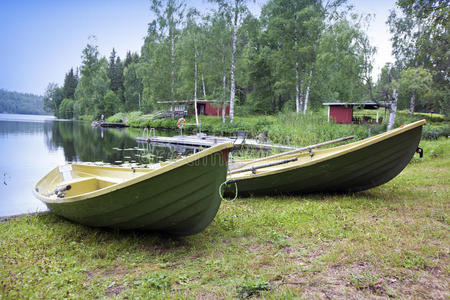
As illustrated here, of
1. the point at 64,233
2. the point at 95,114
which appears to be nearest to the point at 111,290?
the point at 64,233

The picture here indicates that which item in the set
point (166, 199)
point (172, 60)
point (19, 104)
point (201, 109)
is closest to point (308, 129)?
point (166, 199)

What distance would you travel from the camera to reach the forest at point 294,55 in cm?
1556

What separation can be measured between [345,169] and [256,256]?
2378mm

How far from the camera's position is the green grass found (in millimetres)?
2025

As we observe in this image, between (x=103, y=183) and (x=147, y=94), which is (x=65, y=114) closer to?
(x=147, y=94)

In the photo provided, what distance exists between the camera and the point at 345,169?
4.29m

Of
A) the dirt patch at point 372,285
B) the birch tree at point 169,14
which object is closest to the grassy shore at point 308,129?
the dirt patch at point 372,285

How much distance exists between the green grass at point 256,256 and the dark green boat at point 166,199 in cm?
30

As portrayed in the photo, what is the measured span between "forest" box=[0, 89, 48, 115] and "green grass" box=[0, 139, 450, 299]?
149471 millimetres

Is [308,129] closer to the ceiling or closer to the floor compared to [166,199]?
closer to the ceiling

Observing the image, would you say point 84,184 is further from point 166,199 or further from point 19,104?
point 19,104

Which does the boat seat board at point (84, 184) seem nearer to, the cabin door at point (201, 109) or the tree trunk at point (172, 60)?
the tree trunk at point (172, 60)

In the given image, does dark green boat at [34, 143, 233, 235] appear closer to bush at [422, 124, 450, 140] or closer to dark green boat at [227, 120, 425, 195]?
dark green boat at [227, 120, 425, 195]

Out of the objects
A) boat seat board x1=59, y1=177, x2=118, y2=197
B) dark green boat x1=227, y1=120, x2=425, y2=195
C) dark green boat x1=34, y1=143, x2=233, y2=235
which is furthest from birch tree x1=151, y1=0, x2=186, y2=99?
dark green boat x1=34, y1=143, x2=233, y2=235
